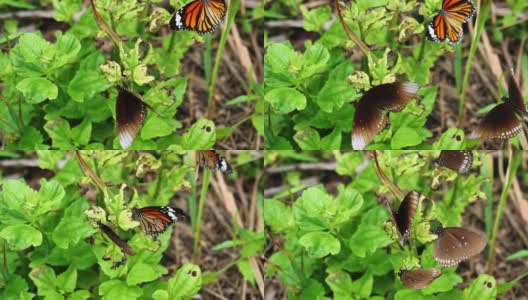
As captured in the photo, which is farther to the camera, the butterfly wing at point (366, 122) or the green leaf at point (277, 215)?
the green leaf at point (277, 215)

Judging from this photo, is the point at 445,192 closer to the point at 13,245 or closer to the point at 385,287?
the point at 385,287

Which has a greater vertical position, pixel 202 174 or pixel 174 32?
pixel 174 32

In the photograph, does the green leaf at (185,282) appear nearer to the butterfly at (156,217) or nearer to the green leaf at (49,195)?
the butterfly at (156,217)

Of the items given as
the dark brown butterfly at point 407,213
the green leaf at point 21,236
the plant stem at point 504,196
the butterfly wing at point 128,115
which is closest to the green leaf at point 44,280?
the green leaf at point 21,236

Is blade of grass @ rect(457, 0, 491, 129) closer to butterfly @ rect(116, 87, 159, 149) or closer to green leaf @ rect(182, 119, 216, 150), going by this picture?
green leaf @ rect(182, 119, 216, 150)

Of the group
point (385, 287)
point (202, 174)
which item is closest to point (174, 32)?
point (202, 174)

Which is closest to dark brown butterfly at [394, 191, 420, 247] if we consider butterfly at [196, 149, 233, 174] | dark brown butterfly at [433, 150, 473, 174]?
dark brown butterfly at [433, 150, 473, 174]
